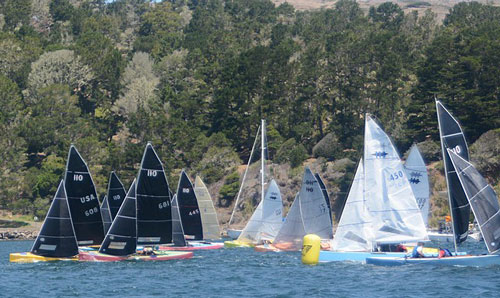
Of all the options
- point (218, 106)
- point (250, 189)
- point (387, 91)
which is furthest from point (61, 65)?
point (387, 91)

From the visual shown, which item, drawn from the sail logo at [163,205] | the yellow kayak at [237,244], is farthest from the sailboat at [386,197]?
the yellow kayak at [237,244]

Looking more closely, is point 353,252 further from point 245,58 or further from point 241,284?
point 245,58

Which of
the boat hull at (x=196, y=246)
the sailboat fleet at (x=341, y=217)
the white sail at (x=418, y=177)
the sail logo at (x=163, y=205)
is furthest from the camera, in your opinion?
the white sail at (x=418, y=177)

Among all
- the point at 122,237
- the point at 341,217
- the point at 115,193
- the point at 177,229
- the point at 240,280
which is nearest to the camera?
the point at 240,280

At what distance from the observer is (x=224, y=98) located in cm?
9438

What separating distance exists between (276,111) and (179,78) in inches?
674

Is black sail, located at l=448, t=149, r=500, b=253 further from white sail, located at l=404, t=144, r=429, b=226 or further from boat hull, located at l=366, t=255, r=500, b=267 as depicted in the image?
white sail, located at l=404, t=144, r=429, b=226

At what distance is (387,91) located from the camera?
301ft

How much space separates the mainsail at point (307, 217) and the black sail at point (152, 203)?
7.91 metres

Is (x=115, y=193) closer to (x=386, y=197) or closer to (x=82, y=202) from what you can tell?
(x=82, y=202)

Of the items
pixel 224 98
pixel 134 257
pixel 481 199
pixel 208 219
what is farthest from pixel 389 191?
pixel 224 98

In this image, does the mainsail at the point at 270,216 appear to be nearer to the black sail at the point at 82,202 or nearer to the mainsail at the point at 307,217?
the mainsail at the point at 307,217

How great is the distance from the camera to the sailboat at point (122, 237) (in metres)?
45.9

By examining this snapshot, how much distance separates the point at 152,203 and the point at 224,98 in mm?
47116
